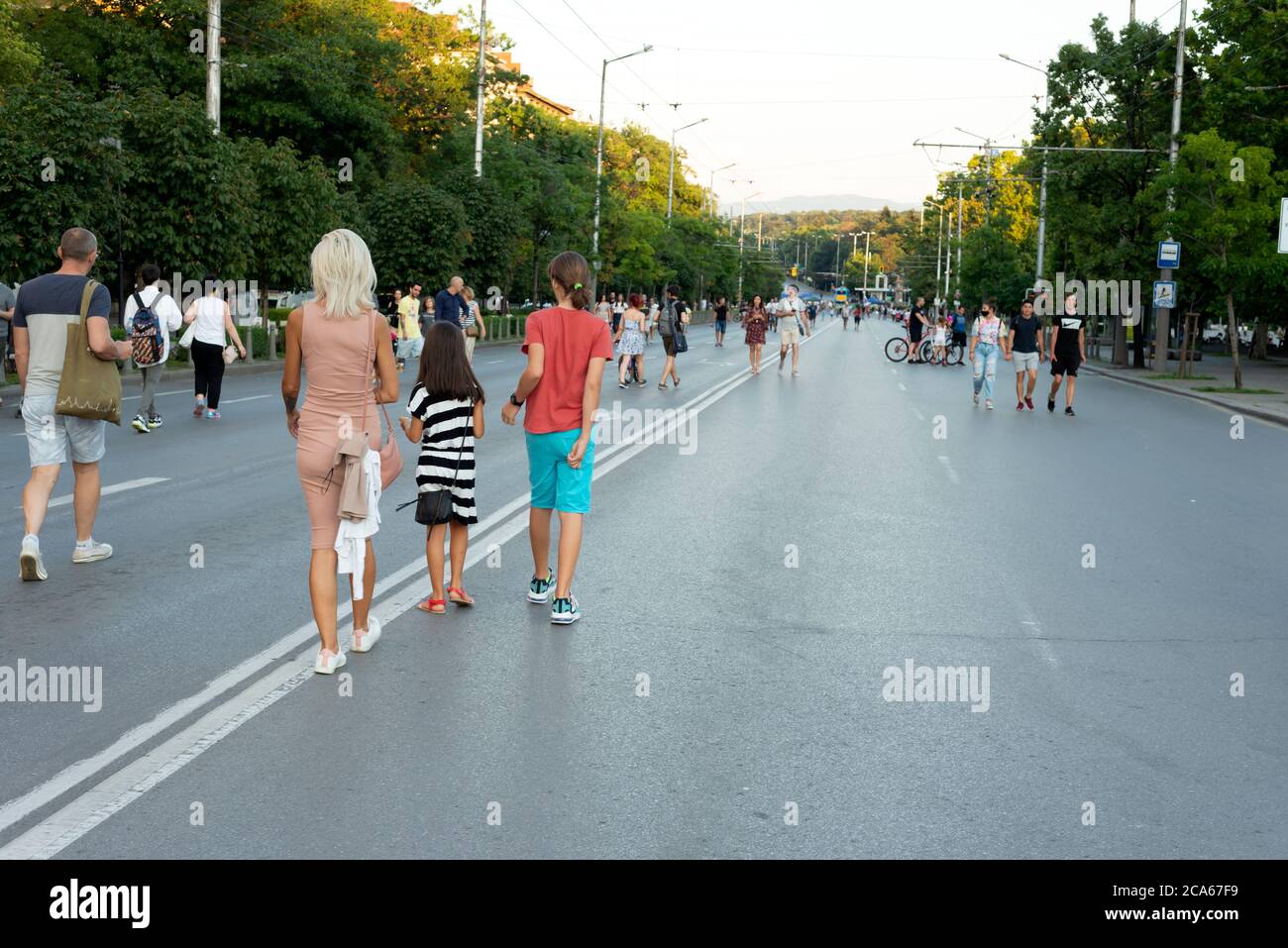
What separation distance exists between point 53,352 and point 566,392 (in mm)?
3117


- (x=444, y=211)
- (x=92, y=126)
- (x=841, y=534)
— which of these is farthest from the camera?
(x=444, y=211)

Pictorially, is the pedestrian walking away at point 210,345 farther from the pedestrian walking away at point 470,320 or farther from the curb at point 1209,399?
the curb at point 1209,399

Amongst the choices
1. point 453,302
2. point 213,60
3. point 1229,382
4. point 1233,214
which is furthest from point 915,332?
point 213,60

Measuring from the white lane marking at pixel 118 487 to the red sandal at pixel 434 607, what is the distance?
14.7 ft

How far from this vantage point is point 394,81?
60.8m

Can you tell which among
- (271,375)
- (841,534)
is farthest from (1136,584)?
(271,375)

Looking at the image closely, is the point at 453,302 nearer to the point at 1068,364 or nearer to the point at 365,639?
the point at 1068,364

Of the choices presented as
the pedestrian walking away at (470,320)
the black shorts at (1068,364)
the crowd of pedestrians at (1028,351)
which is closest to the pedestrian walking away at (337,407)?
the crowd of pedestrians at (1028,351)

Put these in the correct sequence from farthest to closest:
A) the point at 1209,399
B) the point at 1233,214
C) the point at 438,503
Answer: the point at 1233,214, the point at 1209,399, the point at 438,503

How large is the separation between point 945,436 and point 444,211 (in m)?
29.7

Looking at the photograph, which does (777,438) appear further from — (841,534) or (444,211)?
(444,211)

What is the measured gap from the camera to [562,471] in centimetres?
745
